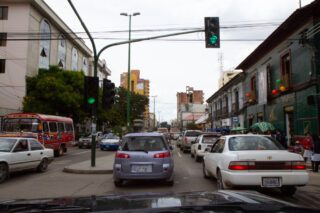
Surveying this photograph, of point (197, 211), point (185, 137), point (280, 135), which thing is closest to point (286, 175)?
point (197, 211)

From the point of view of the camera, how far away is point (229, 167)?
782cm

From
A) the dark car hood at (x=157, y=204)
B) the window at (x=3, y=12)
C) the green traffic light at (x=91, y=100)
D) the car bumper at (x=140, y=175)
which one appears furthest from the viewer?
the window at (x=3, y=12)

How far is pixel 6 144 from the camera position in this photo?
12156mm

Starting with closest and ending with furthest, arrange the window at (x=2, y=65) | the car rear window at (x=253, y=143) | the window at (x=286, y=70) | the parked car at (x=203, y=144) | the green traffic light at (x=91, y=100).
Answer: the car rear window at (x=253, y=143), the green traffic light at (x=91, y=100), the parked car at (x=203, y=144), the window at (x=286, y=70), the window at (x=2, y=65)

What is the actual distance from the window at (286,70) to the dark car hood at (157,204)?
70.3 feet

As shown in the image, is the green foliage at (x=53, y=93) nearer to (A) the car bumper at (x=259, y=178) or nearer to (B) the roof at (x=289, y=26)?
(B) the roof at (x=289, y=26)

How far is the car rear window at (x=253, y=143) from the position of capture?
8.52m

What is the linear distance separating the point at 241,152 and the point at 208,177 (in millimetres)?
3918

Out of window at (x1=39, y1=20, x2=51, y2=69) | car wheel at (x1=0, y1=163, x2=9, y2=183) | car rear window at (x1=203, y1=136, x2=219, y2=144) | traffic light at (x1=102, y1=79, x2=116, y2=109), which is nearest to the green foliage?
window at (x1=39, y1=20, x2=51, y2=69)

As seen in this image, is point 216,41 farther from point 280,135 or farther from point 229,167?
point 280,135

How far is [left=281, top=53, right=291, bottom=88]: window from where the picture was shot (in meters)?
23.1

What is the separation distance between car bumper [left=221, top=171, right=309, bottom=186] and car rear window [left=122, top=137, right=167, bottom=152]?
2973 millimetres

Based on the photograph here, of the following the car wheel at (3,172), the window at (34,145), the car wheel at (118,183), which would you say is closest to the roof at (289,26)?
the car wheel at (118,183)

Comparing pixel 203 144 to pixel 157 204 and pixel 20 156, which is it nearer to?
pixel 20 156
